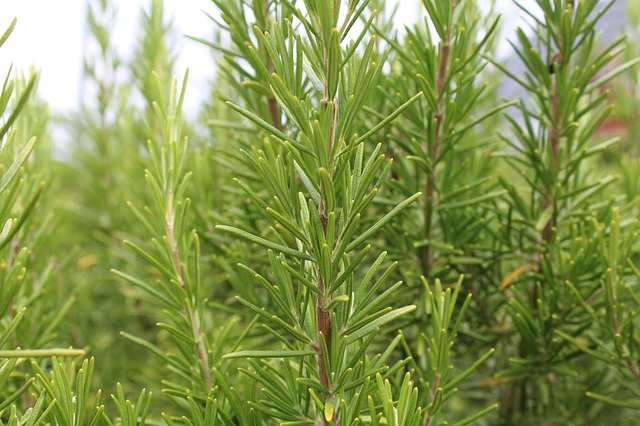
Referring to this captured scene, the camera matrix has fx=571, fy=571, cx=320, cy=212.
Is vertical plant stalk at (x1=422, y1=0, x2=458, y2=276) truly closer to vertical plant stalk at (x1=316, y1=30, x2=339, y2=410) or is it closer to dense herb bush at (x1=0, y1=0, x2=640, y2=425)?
dense herb bush at (x1=0, y1=0, x2=640, y2=425)

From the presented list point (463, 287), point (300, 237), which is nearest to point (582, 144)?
point (463, 287)

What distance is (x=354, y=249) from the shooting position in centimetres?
43

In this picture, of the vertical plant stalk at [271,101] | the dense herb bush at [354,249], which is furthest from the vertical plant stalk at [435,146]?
the vertical plant stalk at [271,101]

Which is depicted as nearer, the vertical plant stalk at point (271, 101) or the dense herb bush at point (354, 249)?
the dense herb bush at point (354, 249)

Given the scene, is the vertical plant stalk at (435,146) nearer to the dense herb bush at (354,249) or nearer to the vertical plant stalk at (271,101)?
the dense herb bush at (354,249)

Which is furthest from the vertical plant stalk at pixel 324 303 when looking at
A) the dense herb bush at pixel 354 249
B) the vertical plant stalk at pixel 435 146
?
the vertical plant stalk at pixel 435 146

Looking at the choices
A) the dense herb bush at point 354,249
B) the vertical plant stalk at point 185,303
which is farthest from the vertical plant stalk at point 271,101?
the vertical plant stalk at point 185,303

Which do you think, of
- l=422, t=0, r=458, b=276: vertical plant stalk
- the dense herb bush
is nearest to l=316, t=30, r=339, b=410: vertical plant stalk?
the dense herb bush

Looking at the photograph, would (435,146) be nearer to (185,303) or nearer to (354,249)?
(354,249)

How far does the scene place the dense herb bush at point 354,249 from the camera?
0.28m

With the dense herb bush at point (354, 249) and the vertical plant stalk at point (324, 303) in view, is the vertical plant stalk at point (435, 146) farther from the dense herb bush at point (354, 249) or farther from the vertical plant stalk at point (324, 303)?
the vertical plant stalk at point (324, 303)

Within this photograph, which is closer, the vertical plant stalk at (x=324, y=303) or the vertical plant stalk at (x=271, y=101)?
the vertical plant stalk at (x=324, y=303)

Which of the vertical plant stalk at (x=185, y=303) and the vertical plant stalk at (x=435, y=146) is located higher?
the vertical plant stalk at (x=435, y=146)

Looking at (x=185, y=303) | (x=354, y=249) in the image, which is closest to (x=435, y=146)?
(x=354, y=249)
